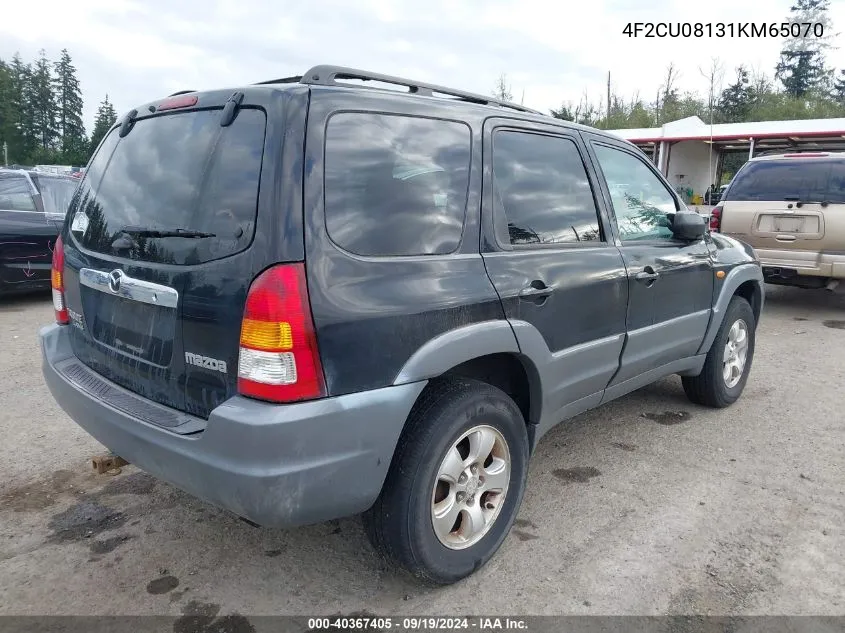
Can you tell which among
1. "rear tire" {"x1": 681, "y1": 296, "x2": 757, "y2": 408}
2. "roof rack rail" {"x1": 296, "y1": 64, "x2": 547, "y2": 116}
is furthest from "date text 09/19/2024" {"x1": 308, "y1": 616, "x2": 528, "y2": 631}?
"rear tire" {"x1": 681, "y1": 296, "x2": 757, "y2": 408}

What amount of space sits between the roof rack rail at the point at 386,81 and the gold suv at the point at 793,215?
5.67 meters

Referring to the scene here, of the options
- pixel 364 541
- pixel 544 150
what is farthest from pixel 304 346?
pixel 544 150

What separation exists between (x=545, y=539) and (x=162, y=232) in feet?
6.77

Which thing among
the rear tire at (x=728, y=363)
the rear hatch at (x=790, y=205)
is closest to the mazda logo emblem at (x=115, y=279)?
the rear tire at (x=728, y=363)

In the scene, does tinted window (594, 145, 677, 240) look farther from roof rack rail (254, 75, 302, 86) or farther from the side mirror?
roof rack rail (254, 75, 302, 86)

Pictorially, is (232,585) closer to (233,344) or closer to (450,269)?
(233,344)

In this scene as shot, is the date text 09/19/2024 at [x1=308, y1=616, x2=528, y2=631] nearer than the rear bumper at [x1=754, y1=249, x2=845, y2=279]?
Yes

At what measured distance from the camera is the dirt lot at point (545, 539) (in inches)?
96.0

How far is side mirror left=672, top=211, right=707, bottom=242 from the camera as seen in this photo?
368cm

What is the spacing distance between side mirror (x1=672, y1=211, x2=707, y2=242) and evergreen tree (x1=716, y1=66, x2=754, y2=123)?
5023cm

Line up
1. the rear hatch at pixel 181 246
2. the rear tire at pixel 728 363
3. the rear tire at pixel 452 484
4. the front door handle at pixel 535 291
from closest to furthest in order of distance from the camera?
the rear hatch at pixel 181 246
the rear tire at pixel 452 484
the front door handle at pixel 535 291
the rear tire at pixel 728 363

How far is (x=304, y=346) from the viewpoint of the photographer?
6.50ft

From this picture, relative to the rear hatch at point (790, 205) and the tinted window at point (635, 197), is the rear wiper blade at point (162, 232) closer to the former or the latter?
the tinted window at point (635, 197)

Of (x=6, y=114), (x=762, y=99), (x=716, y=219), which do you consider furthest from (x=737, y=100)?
(x=6, y=114)
